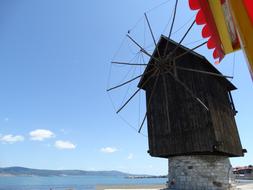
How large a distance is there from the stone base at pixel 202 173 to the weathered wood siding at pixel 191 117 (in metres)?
0.69

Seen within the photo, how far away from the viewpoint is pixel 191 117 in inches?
621

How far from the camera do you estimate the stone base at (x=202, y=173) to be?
50.3ft

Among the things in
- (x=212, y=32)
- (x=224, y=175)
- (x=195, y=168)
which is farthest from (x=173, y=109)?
(x=212, y=32)

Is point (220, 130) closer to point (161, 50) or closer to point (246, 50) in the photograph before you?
point (161, 50)

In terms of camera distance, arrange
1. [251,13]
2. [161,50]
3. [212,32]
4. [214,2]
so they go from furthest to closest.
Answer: [161,50], [212,32], [214,2], [251,13]

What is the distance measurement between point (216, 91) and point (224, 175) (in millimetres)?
5053

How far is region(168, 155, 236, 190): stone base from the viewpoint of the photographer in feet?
50.3

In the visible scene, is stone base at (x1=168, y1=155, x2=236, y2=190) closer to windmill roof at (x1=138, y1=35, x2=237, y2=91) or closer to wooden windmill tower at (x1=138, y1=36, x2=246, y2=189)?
wooden windmill tower at (x1=138, y1=36, x2=246, y2=189)

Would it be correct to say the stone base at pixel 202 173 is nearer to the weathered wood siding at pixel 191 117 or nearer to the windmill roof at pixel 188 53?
the weathered wood siding at pixel 191 117

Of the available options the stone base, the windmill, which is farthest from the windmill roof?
the stone base

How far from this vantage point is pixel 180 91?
16.8 metres

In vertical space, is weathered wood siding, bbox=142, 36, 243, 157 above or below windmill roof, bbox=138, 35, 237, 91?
below

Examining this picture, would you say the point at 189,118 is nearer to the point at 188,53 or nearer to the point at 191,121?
the point at 191,121

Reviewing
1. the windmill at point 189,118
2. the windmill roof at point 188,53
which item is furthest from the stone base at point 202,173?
the windmill roof at point 188,53
